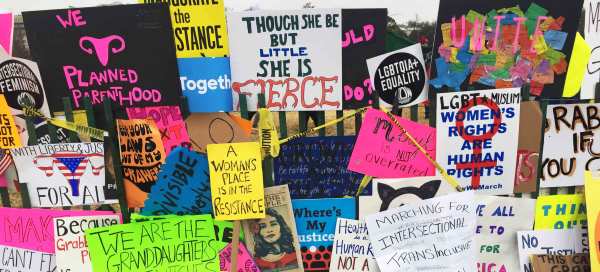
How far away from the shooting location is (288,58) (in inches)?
79.7

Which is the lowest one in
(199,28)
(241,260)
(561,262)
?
(561,262)

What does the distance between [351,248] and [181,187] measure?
0.89 metres

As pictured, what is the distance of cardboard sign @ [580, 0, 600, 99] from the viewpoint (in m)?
2.02

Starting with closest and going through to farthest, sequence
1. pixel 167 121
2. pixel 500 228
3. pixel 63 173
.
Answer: pixel 167 121 → pixel 63 173 → pixel 500 228

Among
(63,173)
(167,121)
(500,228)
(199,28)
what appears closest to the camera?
(199,28)

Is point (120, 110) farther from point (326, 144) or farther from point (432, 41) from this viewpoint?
point (432, 41)

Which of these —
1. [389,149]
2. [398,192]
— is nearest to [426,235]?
[398,192]

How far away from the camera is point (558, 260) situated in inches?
91.1

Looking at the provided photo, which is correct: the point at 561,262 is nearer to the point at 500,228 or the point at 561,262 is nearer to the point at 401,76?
the point at 500,228

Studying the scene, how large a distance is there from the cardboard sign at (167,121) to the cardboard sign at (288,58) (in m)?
0.27

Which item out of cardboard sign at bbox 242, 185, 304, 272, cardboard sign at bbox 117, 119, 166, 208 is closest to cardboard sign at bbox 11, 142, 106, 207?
cardboard sign at bbox 117, 119, 166, 208

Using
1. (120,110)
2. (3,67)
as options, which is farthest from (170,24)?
(3,67)

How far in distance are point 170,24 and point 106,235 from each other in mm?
1065

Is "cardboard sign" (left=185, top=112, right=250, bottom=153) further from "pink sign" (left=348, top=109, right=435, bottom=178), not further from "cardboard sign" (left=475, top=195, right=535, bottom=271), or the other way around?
"cardboard sign" (left=475, top=195, right=535, bottom=271)
